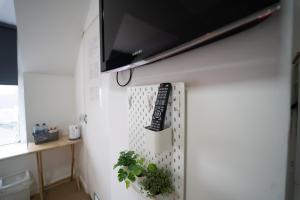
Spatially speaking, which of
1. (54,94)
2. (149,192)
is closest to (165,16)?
(149,192)

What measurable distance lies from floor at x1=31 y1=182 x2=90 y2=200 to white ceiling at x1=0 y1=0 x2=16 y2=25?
7.78 feet

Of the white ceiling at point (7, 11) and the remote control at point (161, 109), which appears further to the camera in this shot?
the white ceiling at point (7, 11)

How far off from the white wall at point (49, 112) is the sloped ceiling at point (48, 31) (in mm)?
216

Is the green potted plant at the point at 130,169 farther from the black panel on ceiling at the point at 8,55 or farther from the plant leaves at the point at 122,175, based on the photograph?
the black panel on ceiling at the point at 8,55

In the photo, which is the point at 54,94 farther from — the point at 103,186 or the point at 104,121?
the point at 103,186

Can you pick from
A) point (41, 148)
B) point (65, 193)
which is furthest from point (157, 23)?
point (65, 193)

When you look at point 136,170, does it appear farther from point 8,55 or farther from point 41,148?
point 8,55

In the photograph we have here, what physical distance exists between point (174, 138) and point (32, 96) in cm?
220

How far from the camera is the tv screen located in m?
0.32

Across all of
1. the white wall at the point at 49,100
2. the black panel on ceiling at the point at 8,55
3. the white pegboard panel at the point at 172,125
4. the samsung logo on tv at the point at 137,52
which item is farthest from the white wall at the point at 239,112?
the black panel on ceiling at the point at 8,55

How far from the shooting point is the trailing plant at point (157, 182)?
0.54 m

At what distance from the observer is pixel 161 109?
0.53 m

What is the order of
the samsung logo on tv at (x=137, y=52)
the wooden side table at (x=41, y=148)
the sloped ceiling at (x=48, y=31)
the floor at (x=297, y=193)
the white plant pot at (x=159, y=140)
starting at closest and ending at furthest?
1. the floor at (x=297, y=193)
2. the white plant pot at (x=159, y=140)
3. the samsung logo on tv at (x=137, y=52)
4. the sloped ceiling at (x=48, y=31)
5. the wooden side table at (x=41, y=148)

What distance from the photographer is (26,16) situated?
1.27m
